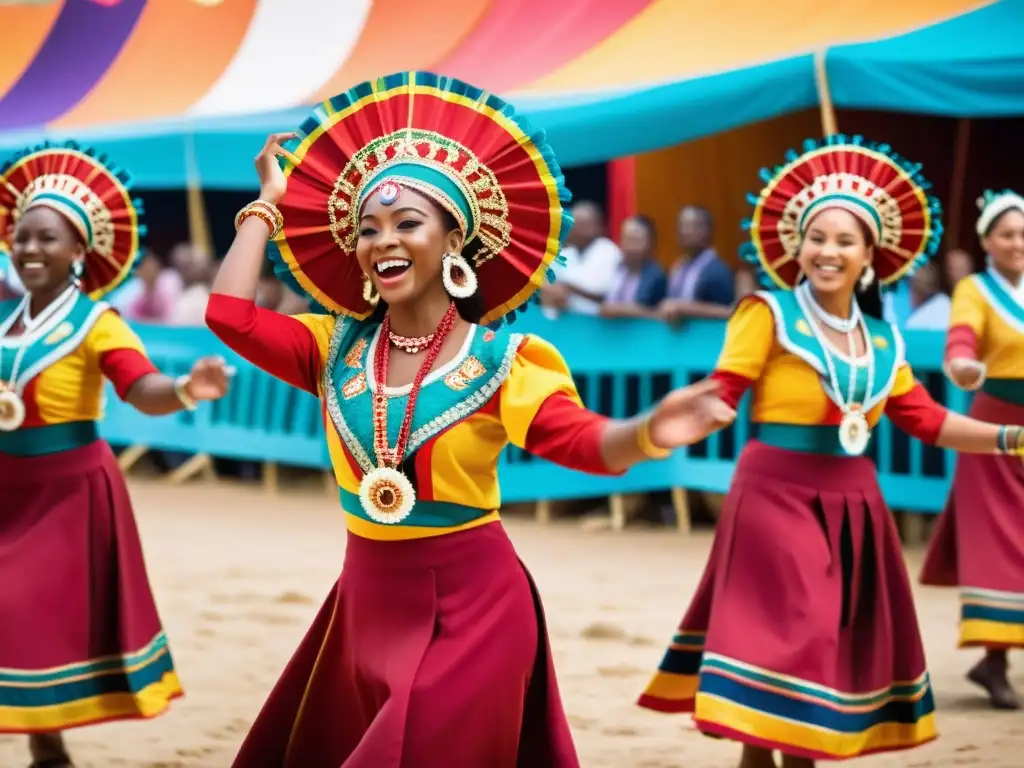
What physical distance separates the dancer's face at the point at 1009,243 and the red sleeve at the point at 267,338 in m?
3.82

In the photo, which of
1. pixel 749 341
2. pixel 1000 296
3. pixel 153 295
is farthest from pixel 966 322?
pixel 153 295

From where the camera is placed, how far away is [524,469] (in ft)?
35.2

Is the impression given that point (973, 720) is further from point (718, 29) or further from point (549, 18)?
point (549, 18)

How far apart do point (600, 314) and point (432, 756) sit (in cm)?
717

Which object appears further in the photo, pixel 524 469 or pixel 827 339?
pixel 524 469

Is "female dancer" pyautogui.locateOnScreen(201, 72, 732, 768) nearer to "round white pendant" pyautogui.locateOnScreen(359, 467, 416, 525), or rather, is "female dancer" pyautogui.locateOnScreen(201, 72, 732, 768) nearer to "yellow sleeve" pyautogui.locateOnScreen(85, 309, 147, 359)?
"round white pendant" pyautogui.locateOnScreen(359, 467, 416, 525)

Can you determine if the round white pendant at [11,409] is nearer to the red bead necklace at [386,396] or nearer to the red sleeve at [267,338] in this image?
the red sleeve at [267,338]

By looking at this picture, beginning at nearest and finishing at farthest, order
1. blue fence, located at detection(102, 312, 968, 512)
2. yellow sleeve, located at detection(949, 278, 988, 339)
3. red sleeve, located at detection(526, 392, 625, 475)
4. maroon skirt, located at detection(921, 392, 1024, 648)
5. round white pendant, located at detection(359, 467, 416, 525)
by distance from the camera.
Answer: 1. red sleeve, located at detection(526, 392, 625, 475)
2. round white pendant, located at detection(359, 467, 416, 525)
3. maroon skirt, located at detection(921, 392, 1024, 648)
4. yellow sleeve, located at detection(949, 278, 988, 339)
5. blue fence, located at detection(102, 312, 968, 512)

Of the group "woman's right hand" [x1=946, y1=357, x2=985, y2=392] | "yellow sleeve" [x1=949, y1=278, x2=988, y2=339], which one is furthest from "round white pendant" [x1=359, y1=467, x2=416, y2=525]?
"yellow sleeve" [x1=949, y1=278, x2=988, y2=339]

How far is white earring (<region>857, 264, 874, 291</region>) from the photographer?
5.33m

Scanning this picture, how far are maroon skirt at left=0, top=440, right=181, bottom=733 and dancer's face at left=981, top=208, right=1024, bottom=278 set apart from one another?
373cm

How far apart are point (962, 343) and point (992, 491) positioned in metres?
0.65

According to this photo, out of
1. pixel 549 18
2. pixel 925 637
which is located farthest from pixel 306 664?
pixel 549 18

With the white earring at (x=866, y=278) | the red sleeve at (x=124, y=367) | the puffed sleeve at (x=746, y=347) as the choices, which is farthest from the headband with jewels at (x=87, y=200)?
the white earring at (x=866, y=278)
